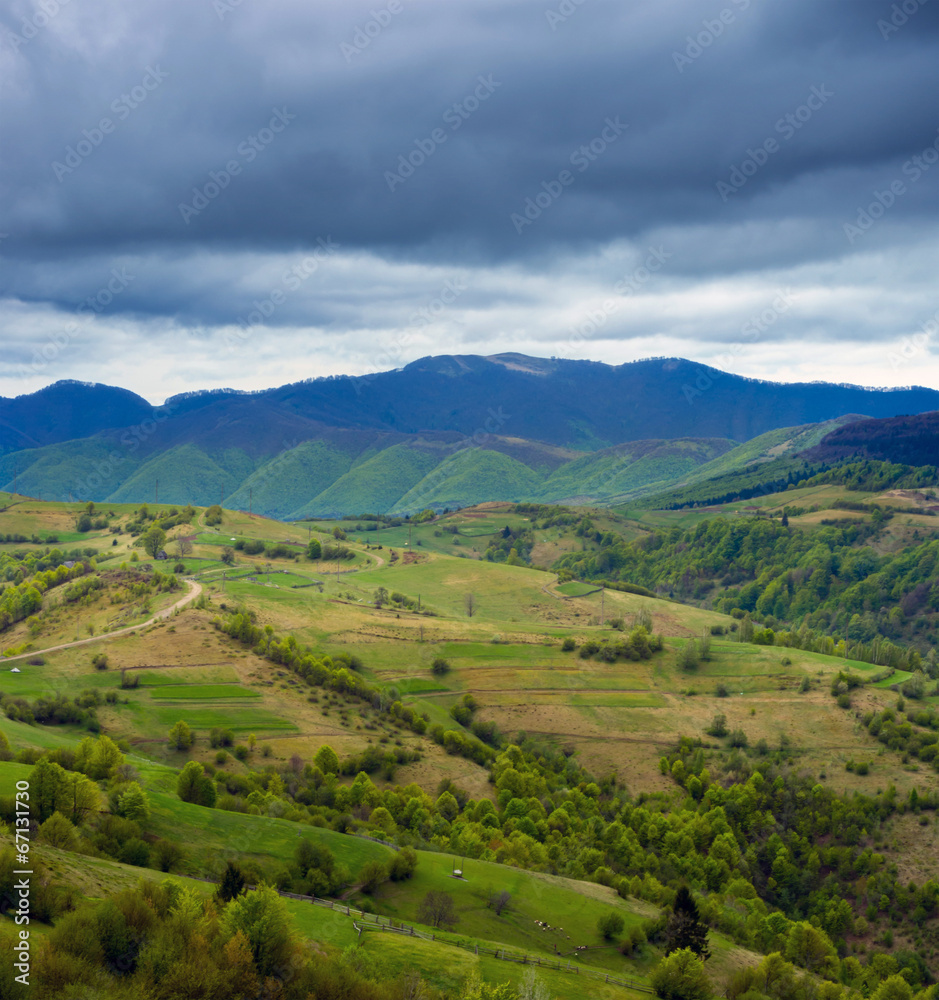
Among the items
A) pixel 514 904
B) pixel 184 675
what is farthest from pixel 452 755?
pixel 514 904

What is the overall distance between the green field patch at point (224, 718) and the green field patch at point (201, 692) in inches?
161

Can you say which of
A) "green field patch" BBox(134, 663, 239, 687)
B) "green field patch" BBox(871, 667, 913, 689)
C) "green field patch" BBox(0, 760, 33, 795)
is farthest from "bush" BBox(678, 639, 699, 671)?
"green field patch" BBox(0, 760, 33, 795)

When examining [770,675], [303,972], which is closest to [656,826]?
[770,675]

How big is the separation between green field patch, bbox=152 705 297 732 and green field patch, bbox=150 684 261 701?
410cm

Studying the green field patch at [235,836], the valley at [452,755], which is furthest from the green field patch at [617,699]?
the green field patch at [235,836]

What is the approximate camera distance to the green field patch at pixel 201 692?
134 m

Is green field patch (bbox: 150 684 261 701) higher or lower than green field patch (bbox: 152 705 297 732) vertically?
higher

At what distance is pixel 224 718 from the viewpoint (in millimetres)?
129625

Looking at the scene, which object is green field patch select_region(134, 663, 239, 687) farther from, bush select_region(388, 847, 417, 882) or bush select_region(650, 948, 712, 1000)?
bush select_region(650, 948, 712, 1000)

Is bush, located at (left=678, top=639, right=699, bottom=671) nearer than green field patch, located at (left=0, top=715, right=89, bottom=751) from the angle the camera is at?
No

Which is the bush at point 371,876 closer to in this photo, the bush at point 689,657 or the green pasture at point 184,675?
the green pasture at point 184,675

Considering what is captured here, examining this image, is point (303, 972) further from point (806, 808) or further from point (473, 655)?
point (473, 655)

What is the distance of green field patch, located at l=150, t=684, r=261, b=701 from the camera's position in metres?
134

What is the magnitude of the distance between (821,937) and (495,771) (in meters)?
52.8
